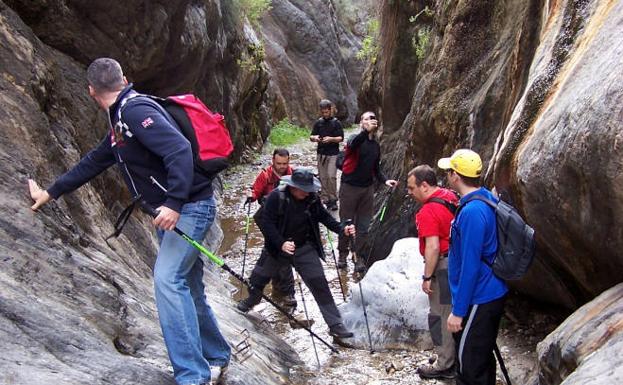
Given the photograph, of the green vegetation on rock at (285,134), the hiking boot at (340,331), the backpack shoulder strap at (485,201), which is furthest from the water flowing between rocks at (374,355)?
the green vegetation on rock at (285,134)

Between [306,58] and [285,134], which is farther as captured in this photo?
[306,58]

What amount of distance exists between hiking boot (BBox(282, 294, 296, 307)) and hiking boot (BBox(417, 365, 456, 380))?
285cm

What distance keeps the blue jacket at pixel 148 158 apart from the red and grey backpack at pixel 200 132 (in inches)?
3.1

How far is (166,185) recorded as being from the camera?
163 inches

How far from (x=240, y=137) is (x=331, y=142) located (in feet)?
27.8

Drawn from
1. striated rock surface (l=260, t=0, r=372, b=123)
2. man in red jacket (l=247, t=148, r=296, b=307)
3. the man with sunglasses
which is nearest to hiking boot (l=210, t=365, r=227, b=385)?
man in red jacket (l=247, t=148, r=296, b=307)

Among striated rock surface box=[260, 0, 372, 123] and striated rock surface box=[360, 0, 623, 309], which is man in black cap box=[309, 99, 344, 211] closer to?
striated rock surface box=[360, 0, 623, 309]

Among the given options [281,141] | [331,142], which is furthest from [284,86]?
[331,142]

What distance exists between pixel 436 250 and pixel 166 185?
299cm

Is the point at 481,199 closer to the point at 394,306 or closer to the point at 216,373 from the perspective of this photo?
the point at 216,373

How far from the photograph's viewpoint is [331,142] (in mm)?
13727

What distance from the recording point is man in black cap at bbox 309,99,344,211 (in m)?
13.4

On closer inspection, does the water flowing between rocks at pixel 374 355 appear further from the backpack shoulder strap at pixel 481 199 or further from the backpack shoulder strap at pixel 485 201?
the backpack shoulder strap at pixel 481 199

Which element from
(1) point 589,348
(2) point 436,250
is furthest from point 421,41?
(1) point 589,348
